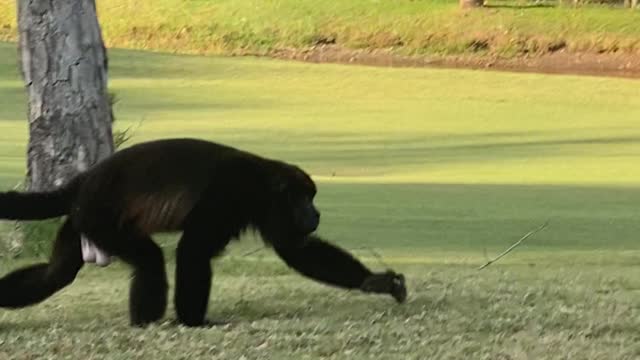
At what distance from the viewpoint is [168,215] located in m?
5.61

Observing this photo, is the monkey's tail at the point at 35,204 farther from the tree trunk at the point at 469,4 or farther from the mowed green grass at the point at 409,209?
the tree trunk at the point at 469,4

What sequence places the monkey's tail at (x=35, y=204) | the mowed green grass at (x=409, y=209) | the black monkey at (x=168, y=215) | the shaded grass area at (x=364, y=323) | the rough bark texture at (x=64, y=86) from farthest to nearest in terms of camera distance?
the rough bark texture at (x=64, y=86) → the monkey's tail at (x=35, y=204) → the black monkey at (x=168, y=215) → the mowed green grass at (x=409, y=209) → the shaded grass area at (x=364, y=323)

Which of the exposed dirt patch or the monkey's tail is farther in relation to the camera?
the exposed dirt patch

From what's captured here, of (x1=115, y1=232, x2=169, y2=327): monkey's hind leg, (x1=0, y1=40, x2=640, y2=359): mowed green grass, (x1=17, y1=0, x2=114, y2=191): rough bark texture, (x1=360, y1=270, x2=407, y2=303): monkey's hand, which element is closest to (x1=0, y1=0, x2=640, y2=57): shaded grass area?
(x1=0, y1=40, x2=640, y2=359): mowed green grass

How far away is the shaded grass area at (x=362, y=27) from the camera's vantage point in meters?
28.7

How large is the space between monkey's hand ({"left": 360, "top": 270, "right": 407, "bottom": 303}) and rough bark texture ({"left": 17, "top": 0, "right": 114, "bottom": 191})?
3.25m

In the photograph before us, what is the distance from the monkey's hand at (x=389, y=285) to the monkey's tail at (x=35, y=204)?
46.4 inches

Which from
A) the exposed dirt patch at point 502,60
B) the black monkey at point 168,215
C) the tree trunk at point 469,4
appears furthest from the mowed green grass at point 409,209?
the tree trunk at point 469,4

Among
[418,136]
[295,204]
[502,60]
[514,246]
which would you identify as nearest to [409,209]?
[514,246]

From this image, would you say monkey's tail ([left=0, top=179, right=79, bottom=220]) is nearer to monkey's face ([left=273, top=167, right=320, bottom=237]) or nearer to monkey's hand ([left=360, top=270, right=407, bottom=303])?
monkey's face ([left=273, top=167, right=320, bottom=237])

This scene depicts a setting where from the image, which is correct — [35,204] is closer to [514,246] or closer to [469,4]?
[514,246]

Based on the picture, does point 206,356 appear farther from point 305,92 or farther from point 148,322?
point 305,92

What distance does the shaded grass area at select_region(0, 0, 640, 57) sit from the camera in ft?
94.1

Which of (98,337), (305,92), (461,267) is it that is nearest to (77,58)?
(461,267)
